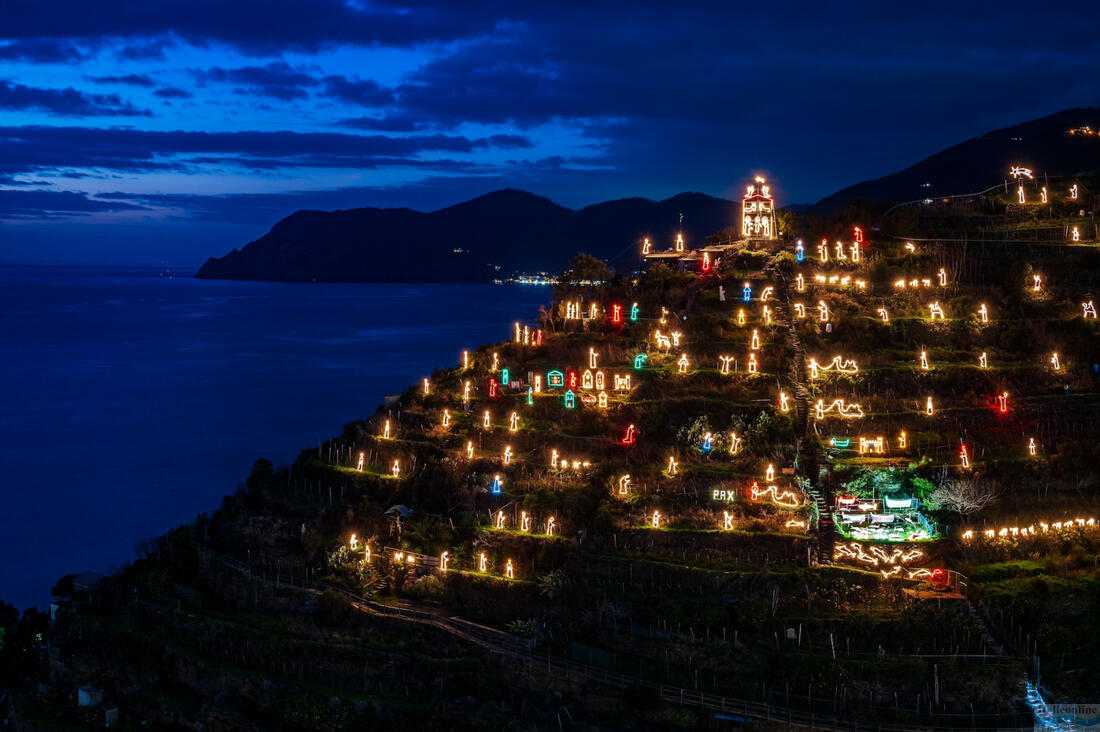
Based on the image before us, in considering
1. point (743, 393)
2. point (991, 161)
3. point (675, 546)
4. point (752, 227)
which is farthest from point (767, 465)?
point (991, 161)

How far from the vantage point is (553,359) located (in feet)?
106

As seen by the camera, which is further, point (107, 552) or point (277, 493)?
point (107, 552)


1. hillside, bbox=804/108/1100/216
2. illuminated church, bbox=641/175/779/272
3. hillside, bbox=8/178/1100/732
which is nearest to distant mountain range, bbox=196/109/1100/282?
hillside, bbox=804/108/1100/216

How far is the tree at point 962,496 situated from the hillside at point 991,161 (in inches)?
965

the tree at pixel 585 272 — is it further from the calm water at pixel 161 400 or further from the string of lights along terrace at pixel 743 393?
the calm water at pixel 161 400

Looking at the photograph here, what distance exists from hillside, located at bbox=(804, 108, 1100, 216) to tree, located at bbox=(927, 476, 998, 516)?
2452 cm

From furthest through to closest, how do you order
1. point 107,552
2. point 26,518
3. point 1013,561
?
point 26,518 < point 107,552 < point 1013,561

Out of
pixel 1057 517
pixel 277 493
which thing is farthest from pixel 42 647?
pixel 1057 517

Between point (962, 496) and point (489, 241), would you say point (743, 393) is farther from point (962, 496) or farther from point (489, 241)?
point (489, 241)

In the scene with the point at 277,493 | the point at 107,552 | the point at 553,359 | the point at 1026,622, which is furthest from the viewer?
the point at 107,552

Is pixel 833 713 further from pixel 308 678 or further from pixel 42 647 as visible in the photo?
pixel 42 647

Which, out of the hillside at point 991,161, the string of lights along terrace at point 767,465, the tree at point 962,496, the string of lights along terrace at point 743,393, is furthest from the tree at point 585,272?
the tree at point 962,496

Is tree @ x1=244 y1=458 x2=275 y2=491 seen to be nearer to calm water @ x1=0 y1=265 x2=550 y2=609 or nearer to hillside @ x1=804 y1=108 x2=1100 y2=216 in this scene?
calm water @ x1=0 y1=265 x2=550 y2=609

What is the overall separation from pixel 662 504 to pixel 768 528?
9.24ft
